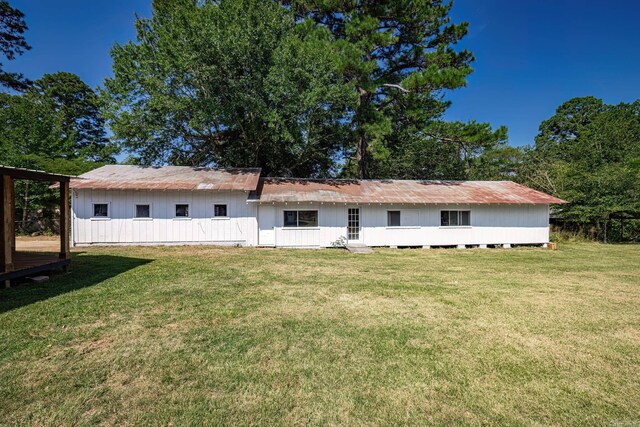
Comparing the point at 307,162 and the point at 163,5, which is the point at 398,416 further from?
the point at 163,5

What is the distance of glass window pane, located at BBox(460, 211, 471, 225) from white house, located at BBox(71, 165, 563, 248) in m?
0.05

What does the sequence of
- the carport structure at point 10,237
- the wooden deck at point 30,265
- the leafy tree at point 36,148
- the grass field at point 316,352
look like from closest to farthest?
1. the grass field at point 316,352
2. the carport structure at point 10,237
3. the wooden deck at point 30,265
4. the leafy tree at point 36,148

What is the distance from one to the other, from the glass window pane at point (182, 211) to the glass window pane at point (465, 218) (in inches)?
568

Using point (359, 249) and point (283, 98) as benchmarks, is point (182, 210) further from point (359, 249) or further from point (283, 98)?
point (359, 249)

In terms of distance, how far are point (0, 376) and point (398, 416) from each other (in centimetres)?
415

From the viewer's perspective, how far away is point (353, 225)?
15.3 meters

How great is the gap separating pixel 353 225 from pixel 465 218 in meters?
6.26

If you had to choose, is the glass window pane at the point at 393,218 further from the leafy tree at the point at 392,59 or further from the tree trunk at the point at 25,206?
the tree trunk at the point at 25,206

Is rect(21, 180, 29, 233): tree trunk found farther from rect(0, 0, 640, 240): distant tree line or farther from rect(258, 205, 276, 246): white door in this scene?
rect(258, 205, 276, 246): white door

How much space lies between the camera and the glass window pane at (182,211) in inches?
579

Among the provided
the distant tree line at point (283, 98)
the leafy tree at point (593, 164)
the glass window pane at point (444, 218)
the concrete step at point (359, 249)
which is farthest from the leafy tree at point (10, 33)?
the leafy tree at point (593, 164)

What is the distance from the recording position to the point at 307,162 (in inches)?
915

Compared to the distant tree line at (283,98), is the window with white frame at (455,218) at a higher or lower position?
lower

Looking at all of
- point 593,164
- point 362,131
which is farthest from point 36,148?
point 593,164
